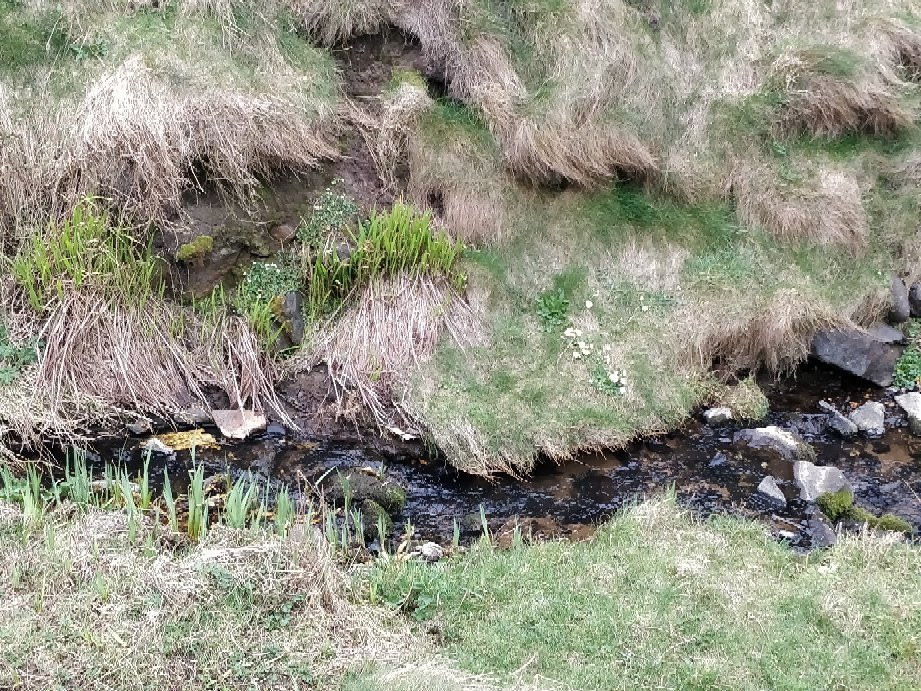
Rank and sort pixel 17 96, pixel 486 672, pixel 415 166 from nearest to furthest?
1. pixel 486 672
2. pixel 17 96
3. pixel 415 166

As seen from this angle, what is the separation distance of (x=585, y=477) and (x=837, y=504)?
1868mm

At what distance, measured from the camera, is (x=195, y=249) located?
7.22m

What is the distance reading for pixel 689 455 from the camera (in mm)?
7074

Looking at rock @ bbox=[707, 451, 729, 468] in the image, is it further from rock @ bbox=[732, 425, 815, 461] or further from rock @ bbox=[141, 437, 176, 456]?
rock @ bbox=[141, 437, 176, 456]

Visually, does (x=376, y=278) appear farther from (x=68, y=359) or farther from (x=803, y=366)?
(x=803, y=366)

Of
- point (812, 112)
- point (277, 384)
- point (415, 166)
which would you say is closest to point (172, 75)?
point (415, 166)

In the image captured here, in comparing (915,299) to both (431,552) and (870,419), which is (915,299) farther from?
(431,552)

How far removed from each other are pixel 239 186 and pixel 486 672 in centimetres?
482

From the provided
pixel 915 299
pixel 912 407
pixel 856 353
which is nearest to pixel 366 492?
pixel 856 353

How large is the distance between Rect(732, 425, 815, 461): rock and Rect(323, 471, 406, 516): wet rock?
3.04 meters

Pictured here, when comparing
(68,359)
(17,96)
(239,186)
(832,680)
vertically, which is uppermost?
(17,96)

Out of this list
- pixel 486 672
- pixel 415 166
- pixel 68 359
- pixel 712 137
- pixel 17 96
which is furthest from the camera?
pixel 712 137

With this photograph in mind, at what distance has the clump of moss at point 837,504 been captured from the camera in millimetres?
6273

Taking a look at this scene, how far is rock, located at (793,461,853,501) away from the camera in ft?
21.2
